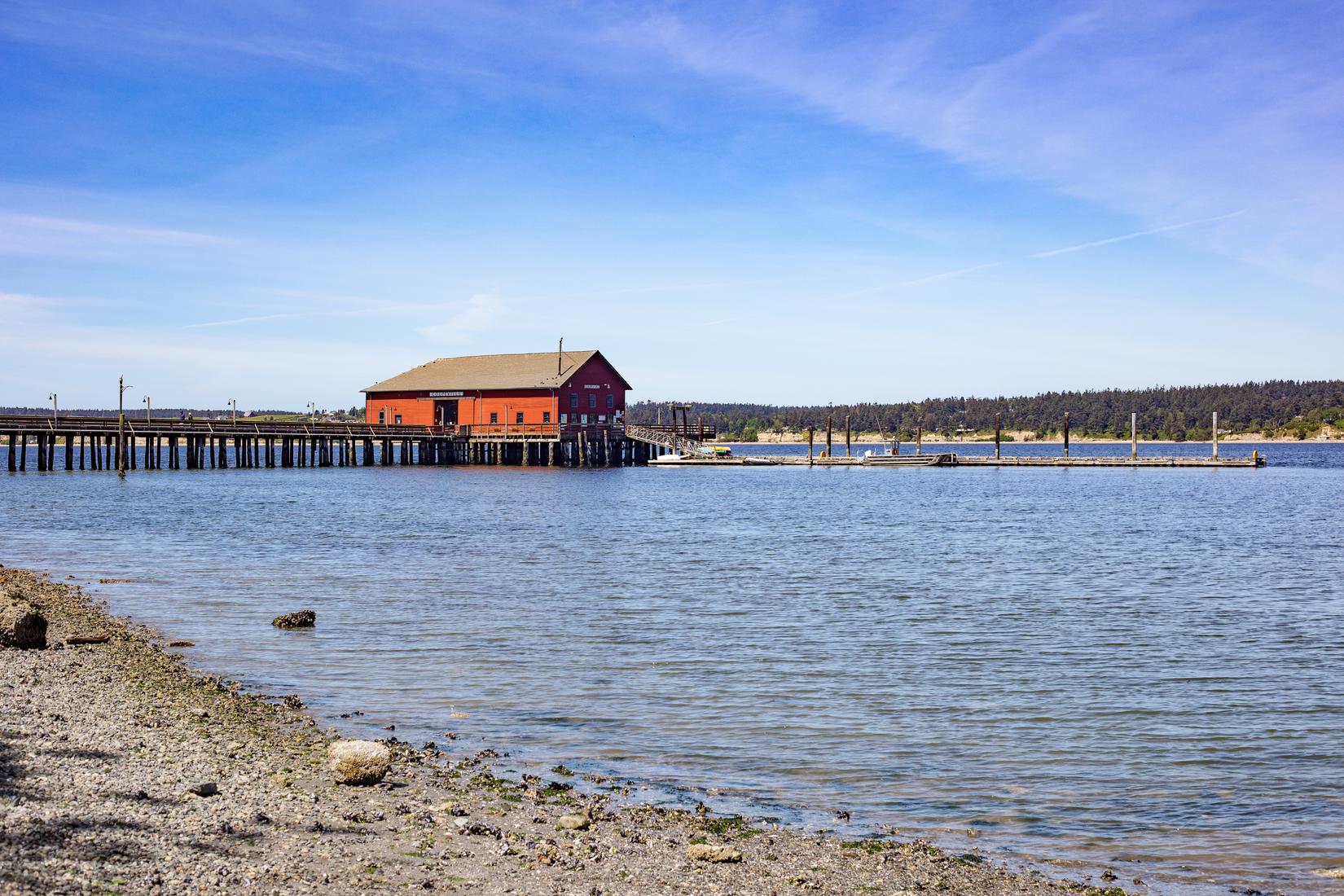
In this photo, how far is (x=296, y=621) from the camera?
22.2m

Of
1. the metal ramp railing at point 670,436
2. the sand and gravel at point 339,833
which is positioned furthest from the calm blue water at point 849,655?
the metal ramp railing at point 670,436

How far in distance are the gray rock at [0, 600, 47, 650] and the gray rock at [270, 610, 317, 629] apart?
4.81 metres

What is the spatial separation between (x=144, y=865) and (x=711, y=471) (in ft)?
338

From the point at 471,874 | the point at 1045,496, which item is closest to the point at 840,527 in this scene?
the point at 1045,496

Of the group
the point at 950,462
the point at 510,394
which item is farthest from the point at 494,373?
the point at 950,462

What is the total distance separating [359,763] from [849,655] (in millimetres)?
10776

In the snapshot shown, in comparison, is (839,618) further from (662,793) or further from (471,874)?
(471,874)

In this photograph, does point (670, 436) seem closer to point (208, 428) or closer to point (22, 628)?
point (208, 428)

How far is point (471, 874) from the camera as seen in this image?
9.47 meters

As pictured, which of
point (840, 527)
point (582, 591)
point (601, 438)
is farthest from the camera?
point (601, 438)

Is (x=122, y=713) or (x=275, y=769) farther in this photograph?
(x=122, y=713)

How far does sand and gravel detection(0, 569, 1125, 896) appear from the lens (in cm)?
887

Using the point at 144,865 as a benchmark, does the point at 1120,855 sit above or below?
below

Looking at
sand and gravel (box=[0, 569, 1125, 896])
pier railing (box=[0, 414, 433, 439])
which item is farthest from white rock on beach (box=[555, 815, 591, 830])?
pier railing (box=[0, 414, 433, 439])
